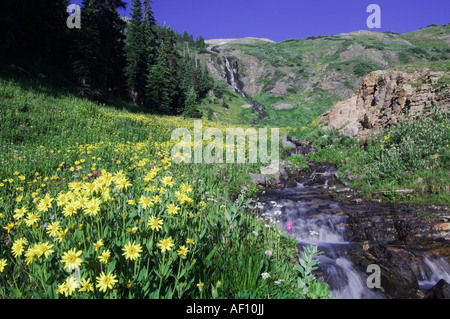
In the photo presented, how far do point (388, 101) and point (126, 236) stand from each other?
15.8 metres

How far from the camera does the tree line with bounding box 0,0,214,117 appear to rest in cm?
2022

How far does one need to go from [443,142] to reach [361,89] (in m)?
10.7

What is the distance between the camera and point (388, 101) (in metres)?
13.8

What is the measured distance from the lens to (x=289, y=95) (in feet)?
159

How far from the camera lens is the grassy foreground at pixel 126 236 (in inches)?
76.6

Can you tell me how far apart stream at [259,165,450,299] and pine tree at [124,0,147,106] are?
27.8 m

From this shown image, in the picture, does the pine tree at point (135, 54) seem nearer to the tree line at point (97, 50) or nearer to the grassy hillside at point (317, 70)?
the tree line at point (97, 50)

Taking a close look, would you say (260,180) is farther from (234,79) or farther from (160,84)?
(234,79)

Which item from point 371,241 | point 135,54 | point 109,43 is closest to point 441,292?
point 371,241

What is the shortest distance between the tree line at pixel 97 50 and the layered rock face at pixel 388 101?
1756 centimetres

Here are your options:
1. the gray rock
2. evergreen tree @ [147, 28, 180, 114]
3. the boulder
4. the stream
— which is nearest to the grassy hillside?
evergreen tree @ [147, 28, 180, 114]

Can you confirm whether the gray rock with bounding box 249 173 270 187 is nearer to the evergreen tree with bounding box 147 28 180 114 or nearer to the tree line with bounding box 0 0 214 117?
the tree line with bounding box 0 0 214 117

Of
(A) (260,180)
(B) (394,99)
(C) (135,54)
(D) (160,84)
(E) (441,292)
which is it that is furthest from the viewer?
(C) (135,54)
